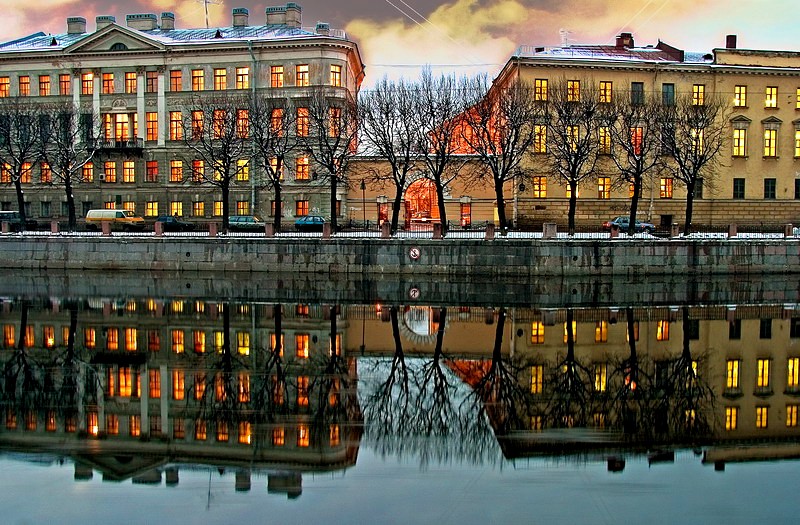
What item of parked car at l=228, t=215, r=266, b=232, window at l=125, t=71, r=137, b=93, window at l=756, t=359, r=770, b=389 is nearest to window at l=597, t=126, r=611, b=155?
parked car at l=228, t=215, r=266, b=232

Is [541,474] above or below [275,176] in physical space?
below

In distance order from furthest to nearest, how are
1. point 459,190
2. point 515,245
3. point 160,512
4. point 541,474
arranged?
point 459,190, point 515,245, point 541,474, point 160,512

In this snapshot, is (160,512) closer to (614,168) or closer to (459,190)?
(459,190)

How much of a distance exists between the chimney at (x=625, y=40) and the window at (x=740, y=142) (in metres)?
11.1

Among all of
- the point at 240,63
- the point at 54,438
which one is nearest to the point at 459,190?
the point at 240,63

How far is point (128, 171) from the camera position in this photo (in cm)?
5803

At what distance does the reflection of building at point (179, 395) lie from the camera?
11109mm

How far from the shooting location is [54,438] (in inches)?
467

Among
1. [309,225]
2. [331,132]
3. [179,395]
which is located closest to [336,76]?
[331,132]

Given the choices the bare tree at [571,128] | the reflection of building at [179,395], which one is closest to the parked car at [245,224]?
the bare tree at [571,128]

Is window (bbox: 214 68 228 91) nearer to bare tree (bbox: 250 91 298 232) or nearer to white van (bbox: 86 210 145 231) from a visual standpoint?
bare tree (bbox: 250 91 298 232)

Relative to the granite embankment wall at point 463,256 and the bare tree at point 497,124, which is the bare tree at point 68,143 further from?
the bare tree at point 497,124

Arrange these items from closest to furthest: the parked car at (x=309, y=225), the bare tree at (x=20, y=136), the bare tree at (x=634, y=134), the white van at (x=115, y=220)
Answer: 1. the bare tree at (x=634, y=134)
2. the bare tree at (x=20, y=136)
3. the parked car at (x=309, y=225)
4. the white van at (x=115, y=220)

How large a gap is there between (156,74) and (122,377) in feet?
151
